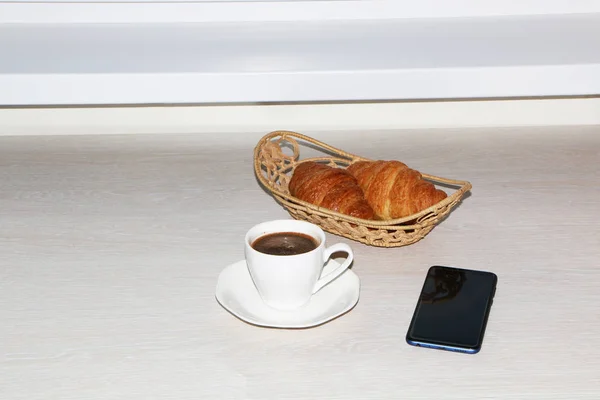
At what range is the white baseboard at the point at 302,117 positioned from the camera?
1555mm

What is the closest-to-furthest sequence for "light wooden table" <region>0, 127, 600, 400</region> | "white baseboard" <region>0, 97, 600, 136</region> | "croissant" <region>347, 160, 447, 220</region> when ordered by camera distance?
"light wooden table" <region>0, 127, 600, 400</region> < "croissant" <region>347, 160, 447, 220</region> < "white baseboard" <region>0, 97, 600, 136</region>

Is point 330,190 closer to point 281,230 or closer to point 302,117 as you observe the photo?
point 281,230

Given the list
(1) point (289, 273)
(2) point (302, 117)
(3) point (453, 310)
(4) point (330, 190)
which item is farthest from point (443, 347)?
(2) point (302, 117)

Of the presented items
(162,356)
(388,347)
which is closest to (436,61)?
(388,347)

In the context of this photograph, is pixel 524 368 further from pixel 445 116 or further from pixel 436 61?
pixel 445 116

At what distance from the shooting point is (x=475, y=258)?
102cm

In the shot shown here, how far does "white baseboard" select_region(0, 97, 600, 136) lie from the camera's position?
61.2 inches

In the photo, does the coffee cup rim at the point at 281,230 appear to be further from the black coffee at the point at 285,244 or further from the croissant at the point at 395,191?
A: the croissant at the point at 395,191

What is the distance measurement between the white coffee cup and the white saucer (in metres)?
0.01

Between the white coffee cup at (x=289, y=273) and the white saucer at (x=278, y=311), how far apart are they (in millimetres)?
12

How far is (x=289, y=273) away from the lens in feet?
2.81

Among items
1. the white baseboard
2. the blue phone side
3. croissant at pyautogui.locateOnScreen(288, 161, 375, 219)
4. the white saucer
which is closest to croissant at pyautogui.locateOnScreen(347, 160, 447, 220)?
croissant at pyautogui.locateOnScreen(288, 161, 375, 219)

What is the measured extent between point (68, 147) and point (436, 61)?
0.67 metres

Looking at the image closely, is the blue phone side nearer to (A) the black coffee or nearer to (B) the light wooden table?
(B) the light wooden table
